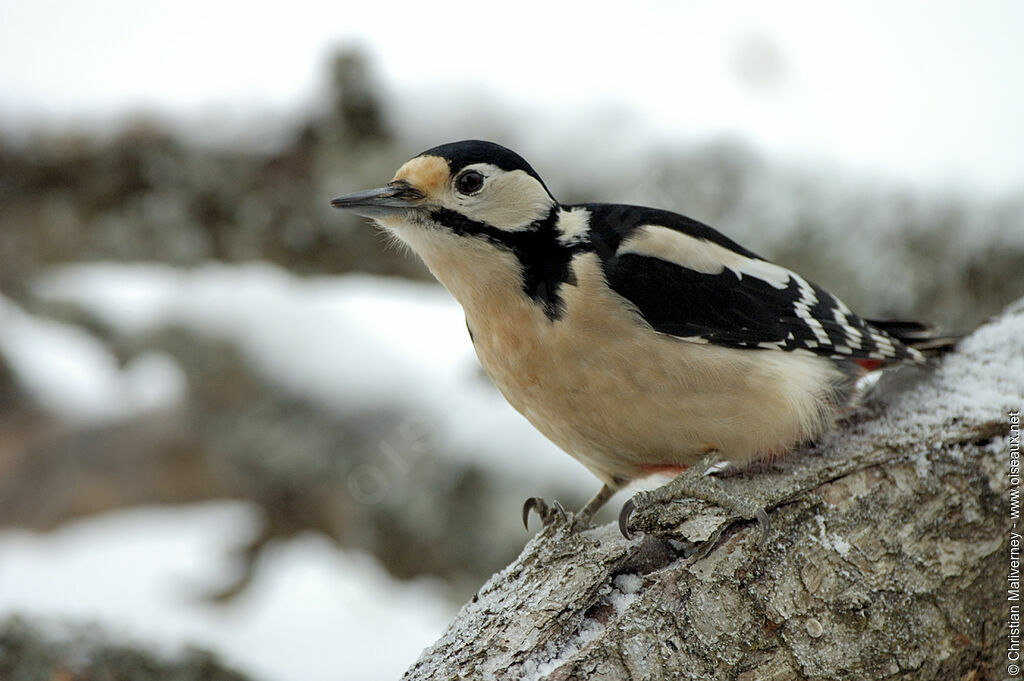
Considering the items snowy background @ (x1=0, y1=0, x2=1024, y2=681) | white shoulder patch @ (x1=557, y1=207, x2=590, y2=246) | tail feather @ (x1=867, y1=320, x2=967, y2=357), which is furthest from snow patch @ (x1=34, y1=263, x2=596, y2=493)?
white shoulder patch @ (x1=557, y1=207, x2=590, y2=246)

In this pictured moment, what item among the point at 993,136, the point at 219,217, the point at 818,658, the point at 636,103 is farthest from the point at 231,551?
the point at 993,136

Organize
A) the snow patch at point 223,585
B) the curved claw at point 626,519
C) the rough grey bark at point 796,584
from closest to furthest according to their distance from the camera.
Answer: the rough grey bark at point 796,584 → the curved claw at point 626,519 → the snow patch at point 223,585

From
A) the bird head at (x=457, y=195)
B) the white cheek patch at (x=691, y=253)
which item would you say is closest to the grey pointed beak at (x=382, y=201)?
the bird head at (x=457, y=195)

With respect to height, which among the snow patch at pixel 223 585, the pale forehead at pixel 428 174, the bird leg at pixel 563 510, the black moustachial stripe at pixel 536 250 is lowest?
the bird leg at pixel 563 510

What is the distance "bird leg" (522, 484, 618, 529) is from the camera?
4.58 ft

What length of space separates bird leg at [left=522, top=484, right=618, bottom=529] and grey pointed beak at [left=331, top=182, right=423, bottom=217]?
1.72ft

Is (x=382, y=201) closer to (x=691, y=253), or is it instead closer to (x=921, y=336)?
(x=691, y=253)

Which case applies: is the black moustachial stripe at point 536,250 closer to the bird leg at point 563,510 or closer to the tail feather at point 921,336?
the bird leg at point 563,510

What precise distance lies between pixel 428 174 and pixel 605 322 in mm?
354

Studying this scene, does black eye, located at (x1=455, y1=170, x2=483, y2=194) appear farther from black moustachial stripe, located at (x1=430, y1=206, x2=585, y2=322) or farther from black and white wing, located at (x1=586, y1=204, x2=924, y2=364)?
black and white wing, located at (x1=586, y1=204, x2=924, y2=364)

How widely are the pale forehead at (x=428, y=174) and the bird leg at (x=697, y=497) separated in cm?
56

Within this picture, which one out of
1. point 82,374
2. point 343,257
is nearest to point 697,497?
point 343,257

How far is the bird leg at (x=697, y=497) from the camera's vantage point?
1.25m

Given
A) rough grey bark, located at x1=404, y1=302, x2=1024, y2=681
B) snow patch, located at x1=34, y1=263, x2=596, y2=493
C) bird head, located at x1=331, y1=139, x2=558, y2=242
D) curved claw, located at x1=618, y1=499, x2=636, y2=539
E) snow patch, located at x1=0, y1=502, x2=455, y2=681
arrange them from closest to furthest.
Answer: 1. rough grey bark, located at x1=404, y1=302, x2=1024, y2=681
2. curved claw, located at x1=618, y1=499, x2=636, y2=539
3. bird head, located at x1=331, y1=139, x2=558, y2=242
4. snow patch, located at x1=34, y1=263, x2=596, y2=493
5. snow patch, located at x1=0, y1=502, x2=455, y2=681
